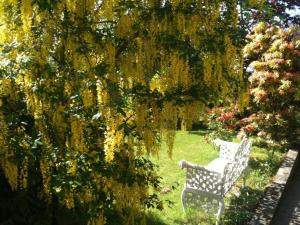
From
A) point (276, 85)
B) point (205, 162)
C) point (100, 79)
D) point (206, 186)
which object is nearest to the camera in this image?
point (100, 79)

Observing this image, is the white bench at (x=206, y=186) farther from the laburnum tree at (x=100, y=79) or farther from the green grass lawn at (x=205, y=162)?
the laburnum tree at (x=100, y=79)

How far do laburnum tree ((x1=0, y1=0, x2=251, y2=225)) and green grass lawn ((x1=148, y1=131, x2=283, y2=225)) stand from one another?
1.27 m

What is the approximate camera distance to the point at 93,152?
3715 mm

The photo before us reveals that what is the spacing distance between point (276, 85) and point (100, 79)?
6.93 m

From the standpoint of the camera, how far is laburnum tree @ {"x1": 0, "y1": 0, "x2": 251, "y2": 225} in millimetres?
3414

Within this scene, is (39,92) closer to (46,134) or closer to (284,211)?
(46,134)

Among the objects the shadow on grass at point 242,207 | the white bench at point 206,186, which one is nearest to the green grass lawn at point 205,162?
the shadow on grass at point 242,207

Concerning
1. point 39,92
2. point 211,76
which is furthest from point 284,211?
point 39,92

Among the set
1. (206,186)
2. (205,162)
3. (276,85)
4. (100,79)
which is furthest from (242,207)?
(100,79)

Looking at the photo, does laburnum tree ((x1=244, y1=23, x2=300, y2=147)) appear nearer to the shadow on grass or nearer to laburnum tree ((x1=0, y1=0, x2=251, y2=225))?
the shadow on grass

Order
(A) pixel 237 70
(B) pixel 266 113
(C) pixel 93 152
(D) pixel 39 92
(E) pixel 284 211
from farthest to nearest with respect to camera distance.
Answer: (B) pixel 266 113
(E) pixel 284 211
(A) pixel 237 70
(C) pixel 93 152
(D) pixel 39 92

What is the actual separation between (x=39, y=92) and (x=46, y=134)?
0.41 m

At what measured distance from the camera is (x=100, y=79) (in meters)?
3.33

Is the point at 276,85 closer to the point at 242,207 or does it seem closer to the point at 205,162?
the point at 205,162
